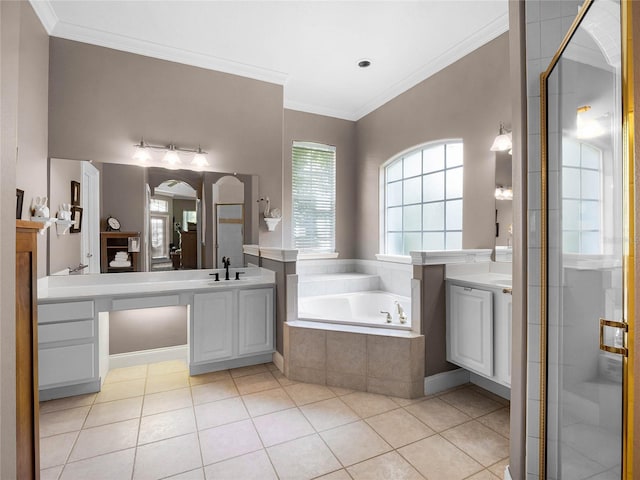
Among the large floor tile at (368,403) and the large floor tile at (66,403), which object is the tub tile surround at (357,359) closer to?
the large floor tile at (368,403)

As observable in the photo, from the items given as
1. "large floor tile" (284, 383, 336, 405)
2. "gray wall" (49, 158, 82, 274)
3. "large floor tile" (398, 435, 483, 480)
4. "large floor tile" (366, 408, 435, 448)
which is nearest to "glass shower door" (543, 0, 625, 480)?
"large floor tile" (398, 435, 483, 480)

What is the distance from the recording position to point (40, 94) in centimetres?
263

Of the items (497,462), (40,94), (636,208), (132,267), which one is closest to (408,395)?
(497,462)

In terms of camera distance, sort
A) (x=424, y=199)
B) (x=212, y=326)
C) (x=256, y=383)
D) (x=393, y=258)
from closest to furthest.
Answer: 1. (x=256, y=383)
2. (x=212, y=326)
3. (x=424, y=199)
4. (x=393, y=258)

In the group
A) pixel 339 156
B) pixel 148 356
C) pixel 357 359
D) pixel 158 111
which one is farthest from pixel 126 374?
pixel 339 156

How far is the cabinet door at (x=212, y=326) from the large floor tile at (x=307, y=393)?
71 centimetres

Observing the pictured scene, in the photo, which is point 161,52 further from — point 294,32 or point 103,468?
point 103,468

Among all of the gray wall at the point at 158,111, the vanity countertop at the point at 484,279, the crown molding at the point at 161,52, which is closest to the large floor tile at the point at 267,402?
the vanity countertop at the point at 484,279

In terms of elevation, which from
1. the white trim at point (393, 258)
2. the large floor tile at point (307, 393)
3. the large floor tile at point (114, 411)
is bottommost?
the large floor tile at point (114, 411)

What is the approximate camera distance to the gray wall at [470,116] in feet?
9.08

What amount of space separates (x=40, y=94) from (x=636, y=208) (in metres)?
3.81

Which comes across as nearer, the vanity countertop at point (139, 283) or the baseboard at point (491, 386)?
the baseboard at point (491, 386)

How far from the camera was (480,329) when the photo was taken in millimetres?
2273

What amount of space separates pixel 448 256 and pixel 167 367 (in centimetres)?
280
